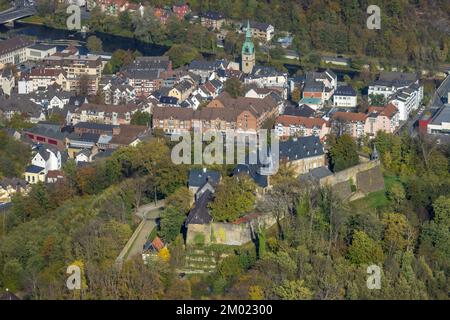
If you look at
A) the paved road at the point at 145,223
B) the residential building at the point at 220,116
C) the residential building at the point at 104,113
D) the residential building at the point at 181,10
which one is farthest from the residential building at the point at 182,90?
the residential building at the point at 181,10

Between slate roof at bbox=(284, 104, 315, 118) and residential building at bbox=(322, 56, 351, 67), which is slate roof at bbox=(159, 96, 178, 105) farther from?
residential building at bbox=(322, 56, 351, 67)

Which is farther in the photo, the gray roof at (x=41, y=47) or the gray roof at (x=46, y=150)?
the gray roof at (x=41, y=47)

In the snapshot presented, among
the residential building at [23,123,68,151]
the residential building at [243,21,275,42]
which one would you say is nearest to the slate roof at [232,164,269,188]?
the residential building at [23,123,68,151]

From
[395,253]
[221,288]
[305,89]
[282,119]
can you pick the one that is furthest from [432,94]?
[221,288]

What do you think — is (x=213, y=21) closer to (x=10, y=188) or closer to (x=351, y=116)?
(x=351, y=116)

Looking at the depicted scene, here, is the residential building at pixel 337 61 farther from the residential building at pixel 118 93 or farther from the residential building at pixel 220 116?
the residential building at pixel 220 116
